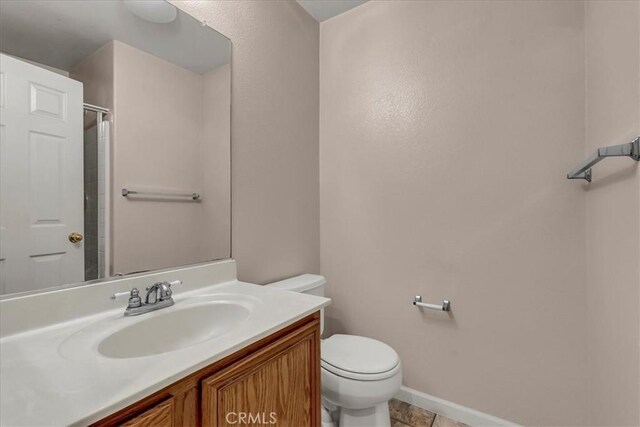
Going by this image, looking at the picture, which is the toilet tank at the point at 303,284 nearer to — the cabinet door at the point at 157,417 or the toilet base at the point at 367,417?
the toilet base at the point at 367,417

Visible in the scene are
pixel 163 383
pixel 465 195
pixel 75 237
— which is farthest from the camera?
pixel 465 195

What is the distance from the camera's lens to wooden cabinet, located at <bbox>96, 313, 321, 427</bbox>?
0.56m

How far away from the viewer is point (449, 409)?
4.98 ft

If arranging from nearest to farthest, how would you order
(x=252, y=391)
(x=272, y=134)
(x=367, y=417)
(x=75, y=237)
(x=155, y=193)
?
(x=252, y=391) < (x=75, y=237) < (x=155, y=193) < (x=367, y=417) < (x=272, y=134)

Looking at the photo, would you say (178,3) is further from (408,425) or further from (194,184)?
(408,425)

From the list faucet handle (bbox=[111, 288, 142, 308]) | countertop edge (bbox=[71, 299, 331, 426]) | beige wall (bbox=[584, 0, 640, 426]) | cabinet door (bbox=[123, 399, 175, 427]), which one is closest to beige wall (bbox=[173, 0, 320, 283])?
faucet handle (bbox=[111, 288, 142, 308])

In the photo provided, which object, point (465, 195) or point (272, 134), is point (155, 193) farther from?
point (465, 195)

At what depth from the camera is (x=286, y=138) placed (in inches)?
66.1

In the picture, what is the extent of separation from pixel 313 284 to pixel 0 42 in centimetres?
146

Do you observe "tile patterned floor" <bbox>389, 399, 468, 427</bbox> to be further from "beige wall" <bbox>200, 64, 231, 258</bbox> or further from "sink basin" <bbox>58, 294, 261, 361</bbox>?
"beige wall" <bbox>200, 64, 231, 258</bbox>

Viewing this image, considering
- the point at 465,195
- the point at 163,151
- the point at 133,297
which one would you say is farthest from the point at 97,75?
the point at 465,195

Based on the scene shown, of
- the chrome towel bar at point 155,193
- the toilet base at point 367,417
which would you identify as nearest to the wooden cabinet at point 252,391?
the toilet base at point 367,417

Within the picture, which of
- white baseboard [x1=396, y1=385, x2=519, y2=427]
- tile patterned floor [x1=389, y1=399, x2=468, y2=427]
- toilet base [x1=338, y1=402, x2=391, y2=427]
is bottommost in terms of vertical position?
tile patterned floor [x1=389, y1=399, x2=468, y2=427]

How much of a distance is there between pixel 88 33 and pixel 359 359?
5.37 feet
